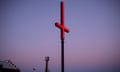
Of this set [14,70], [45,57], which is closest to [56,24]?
[45,57]

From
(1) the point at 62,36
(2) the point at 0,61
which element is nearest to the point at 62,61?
(1) the point at 62,36

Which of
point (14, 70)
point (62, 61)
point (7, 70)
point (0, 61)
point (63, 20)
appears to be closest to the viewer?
point (62, 61)

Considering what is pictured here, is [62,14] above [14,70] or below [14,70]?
above

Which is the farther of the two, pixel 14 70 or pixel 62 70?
pixel 14 70

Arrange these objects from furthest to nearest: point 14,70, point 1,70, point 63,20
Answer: point 14,70 → point 1,70 → point 63,20

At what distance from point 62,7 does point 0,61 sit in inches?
1074

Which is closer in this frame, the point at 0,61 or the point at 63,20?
the point at 63,20

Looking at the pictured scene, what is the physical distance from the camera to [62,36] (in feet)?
23.5

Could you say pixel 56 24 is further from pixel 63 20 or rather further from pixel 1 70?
pixel 1 70

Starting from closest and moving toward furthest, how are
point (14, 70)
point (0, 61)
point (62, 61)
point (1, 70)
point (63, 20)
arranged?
1. point (62, 61)
2. point (63, 20)
3. point (1, 70)
4. point (14, 70)
5. point (0, 61)

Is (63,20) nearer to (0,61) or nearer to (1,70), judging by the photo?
(1,70)

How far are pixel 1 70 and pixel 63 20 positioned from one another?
67.6 feet

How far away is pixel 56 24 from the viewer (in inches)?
283

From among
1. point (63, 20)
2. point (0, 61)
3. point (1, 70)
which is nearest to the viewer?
point (63, 20)
